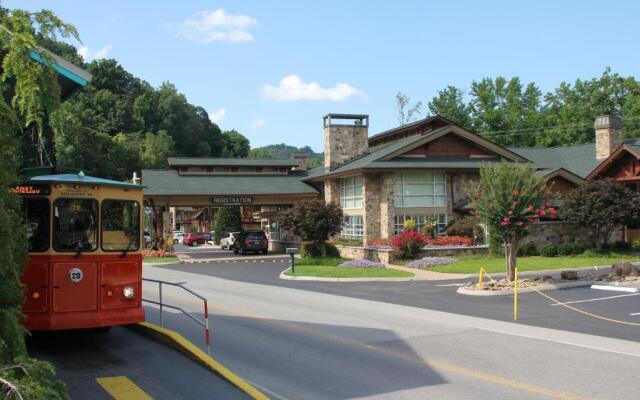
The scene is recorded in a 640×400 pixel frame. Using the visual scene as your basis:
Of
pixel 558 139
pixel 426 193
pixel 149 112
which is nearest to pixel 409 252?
pixel 426 193

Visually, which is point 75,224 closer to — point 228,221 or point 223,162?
point 223,162

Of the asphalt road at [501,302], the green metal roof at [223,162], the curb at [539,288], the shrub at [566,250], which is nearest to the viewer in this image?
the asphalt road at [501,302]

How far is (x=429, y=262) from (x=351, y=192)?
11.5 meters

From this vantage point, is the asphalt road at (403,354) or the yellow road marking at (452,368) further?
the asphalt road at (403,354)

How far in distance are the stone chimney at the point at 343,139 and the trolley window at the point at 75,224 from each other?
32.8m

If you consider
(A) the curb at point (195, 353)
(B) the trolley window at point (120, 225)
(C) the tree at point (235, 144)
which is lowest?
(A) the curb at point (195, 353)

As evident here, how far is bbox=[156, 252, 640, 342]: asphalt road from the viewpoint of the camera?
1359 centimetres

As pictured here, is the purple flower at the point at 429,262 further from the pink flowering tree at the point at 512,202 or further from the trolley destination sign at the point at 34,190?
the trolley destination sign at the point at 34,190

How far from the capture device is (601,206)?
29594 mm

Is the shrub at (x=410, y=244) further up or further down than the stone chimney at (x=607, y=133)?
further down

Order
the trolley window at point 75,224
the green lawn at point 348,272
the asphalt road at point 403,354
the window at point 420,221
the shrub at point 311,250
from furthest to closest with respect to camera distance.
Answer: the window at point 420,221
the shrub at point 311,250
the green lawn at point 348,272
the trolley window at point 75,224
the asphalt road at point 403,354

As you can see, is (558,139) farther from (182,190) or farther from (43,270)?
(43,270)

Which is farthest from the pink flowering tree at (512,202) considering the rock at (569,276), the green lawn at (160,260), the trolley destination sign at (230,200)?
the trolley destination sign at (230,200)

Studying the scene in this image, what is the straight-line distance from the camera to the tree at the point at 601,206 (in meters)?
29.1
